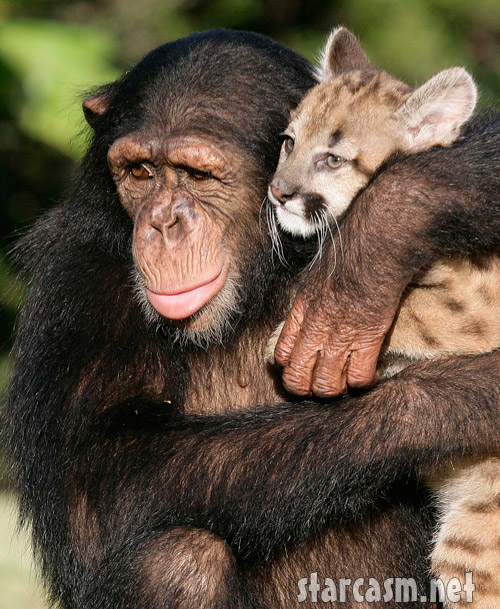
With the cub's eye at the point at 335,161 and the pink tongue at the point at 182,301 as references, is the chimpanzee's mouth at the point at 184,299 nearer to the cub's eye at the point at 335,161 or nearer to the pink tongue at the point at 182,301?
the pink tongue at the point at 182,301

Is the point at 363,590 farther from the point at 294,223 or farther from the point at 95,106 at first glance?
the point at 95,106

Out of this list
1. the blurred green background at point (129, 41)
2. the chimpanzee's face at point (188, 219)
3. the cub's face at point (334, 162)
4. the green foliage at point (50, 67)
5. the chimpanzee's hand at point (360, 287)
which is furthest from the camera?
the blurred green background at point (129, 41)

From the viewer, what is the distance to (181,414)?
4070 millimetres

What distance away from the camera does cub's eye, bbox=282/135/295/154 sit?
4.01 meters

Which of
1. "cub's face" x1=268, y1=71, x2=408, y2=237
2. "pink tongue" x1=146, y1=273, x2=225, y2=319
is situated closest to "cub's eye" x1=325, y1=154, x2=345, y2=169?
"cub's face" x1=268, y1=71, x2=408, y2=237

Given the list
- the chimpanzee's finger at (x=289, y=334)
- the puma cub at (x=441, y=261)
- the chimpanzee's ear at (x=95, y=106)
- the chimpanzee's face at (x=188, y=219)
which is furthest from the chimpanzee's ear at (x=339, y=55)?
the chimpanzee's finger at (x=289, y=334)

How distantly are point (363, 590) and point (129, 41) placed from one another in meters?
9.24

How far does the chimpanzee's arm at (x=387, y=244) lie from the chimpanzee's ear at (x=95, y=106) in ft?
4.67

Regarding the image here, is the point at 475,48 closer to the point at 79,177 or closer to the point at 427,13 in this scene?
the point at 427,13

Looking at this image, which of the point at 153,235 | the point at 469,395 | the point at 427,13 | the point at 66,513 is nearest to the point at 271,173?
the point at 153,235

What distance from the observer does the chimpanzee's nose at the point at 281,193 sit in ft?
12.4

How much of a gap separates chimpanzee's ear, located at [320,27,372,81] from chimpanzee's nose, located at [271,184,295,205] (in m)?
0.67

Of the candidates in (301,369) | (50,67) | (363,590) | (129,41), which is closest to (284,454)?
(301,369)

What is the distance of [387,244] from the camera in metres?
3.54
